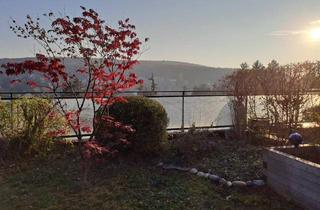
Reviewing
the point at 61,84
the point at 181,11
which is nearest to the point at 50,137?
the point at 61,84

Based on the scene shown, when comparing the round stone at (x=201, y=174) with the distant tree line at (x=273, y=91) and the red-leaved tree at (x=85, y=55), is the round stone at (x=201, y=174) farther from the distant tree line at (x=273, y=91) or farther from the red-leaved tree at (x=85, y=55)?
the distant tree line at (x=273, y=91)

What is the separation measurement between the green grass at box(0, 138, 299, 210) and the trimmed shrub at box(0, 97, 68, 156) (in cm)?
34

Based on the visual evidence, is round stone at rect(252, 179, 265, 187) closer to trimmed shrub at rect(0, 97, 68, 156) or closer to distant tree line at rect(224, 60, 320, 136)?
distant tree line at rect(224, 60, 320, 136)

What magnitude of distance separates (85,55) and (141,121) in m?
1.50

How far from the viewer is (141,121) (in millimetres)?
5141

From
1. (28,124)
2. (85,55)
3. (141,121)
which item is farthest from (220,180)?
(28,124)

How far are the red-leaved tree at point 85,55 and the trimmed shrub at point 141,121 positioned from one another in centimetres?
79

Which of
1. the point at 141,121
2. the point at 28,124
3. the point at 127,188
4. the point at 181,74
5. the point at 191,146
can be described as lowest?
the point at 127,188

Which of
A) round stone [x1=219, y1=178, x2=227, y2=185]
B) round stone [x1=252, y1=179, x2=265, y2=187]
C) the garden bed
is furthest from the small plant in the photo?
the garden bed

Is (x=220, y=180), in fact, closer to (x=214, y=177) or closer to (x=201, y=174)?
(x=214, y=177)

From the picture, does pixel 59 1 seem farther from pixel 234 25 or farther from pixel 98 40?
pixel 234 25

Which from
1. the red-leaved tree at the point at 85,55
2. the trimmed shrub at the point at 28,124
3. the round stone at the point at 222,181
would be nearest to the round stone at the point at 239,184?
the round stone at the point at 222,181

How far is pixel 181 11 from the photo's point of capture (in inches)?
284

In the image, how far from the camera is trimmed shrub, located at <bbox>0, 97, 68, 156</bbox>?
5.41 meters
